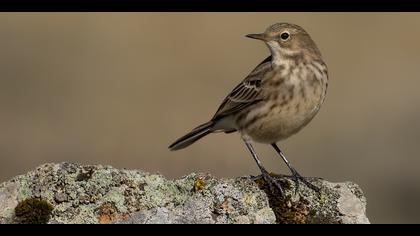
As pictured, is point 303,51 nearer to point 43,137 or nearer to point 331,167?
point 331,167

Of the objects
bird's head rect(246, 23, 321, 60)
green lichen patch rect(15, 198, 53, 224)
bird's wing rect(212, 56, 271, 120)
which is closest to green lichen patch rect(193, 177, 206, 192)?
green lichen patch rect(15, 198, 53, 224)

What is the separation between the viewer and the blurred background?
1411 centimetres

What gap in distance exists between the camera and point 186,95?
53.8ft

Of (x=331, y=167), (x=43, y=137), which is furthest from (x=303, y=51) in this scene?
(x=43, y=137)

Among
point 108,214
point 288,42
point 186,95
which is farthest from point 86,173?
point 186,95

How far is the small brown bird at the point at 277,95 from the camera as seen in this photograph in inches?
354

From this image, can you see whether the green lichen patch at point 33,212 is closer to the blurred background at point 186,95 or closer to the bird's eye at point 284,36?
the bird's eye at point 284,36

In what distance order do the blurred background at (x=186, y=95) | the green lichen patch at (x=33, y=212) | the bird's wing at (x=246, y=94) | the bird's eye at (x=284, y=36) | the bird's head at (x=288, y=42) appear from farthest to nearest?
1. the blurred background at (x=186, y=95)
2. the bird's eye at (x=284, y=36)
3. the bird's head at (x=288, y=42)
4. the bird's wing at (x=246, y=94)
5. the green lichen patch at (x=33, y=212)

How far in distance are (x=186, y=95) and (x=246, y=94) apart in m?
7.02

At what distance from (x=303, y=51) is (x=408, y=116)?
7.19 metres

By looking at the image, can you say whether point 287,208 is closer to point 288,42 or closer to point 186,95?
point 288,42

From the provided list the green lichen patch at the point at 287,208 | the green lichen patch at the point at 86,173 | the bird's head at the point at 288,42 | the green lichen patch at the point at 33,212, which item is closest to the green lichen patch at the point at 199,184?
the green lichen patch at the point at 287,208

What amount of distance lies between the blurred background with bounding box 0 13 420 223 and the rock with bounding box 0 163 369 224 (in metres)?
5.27

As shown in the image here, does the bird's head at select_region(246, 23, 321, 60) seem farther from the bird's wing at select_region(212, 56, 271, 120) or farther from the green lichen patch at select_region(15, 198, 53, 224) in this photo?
the green lichen patch at select_region(15, 198, 53, 224)
